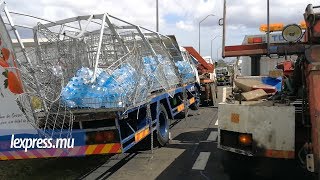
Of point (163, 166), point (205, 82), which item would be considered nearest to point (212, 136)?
point (163, 166)

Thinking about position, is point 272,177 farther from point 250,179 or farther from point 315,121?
point 315,121

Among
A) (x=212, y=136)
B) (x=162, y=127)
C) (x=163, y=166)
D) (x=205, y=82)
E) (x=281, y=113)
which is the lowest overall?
(x=163, y=166)

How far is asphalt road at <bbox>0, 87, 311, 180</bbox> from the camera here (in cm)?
661

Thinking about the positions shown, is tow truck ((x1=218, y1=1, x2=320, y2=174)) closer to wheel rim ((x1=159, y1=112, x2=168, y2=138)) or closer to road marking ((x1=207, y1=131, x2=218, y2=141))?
wheel rim ((x1=159, y1=112, x2=168, y2=138))

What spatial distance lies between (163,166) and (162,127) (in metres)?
1.96

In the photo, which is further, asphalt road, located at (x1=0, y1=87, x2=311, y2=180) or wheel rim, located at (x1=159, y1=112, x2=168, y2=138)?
wheel rim, located at (x1=159, y1=112, x2=168, y2=138)

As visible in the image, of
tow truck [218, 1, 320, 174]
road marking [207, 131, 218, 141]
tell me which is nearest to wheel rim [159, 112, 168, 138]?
road marking [207, 131, 218, 141]

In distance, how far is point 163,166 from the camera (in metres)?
7.23

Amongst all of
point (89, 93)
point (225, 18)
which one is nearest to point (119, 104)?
point (89, 93)

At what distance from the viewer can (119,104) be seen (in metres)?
6.17

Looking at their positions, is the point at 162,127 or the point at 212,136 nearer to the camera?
the point at 162,127

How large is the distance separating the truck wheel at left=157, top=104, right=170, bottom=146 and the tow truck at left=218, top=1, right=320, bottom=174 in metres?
3.05

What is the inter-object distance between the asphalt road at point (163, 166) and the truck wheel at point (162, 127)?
0.58 feet

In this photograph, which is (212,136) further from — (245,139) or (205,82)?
(205,82)
